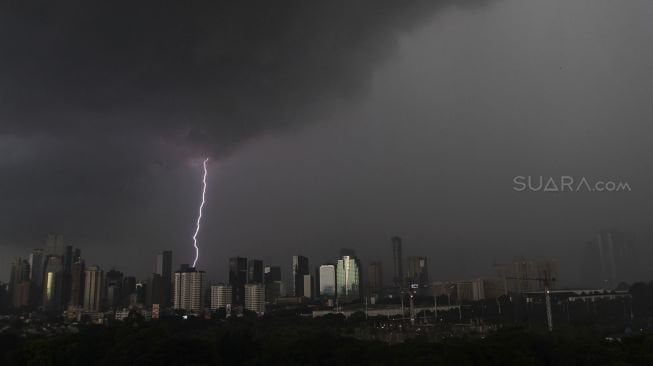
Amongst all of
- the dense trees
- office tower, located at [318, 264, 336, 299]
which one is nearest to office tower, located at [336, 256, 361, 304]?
office tower, located at [318, 264, 336, 299]

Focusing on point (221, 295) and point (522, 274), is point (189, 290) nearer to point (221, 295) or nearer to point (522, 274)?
point (221, 295)

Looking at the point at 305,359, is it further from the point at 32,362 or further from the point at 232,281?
the point at 232,281

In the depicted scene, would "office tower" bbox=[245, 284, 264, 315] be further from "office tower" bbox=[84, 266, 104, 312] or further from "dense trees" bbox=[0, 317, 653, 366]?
"dense trees" bbox=[0, 317, 653, 366]

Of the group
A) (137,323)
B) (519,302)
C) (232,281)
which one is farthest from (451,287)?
(137,323)

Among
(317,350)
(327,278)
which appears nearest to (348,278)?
(327,278)

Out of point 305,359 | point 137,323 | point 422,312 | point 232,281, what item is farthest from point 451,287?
point 305,359

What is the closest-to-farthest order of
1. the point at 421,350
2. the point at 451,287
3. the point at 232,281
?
the point at 421,350
the point at 451,287
the point at 232,281

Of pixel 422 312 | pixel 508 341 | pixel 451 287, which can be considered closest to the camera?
pixel 508 341

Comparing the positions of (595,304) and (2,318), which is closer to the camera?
(595,304)
